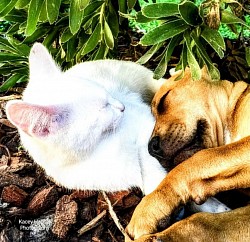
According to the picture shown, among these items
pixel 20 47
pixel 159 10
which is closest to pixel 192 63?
pixel 159 10

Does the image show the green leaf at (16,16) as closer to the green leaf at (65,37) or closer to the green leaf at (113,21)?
the green leaf at (65,37)

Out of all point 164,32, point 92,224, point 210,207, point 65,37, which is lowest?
point 92,224

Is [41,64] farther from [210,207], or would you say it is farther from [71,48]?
[210,207]

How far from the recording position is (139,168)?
11.0ft

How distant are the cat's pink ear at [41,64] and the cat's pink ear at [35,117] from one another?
0.33m

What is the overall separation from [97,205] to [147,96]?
658 millimetres

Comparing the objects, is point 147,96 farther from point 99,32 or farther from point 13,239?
point 13,239

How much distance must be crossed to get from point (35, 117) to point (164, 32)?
0.77m

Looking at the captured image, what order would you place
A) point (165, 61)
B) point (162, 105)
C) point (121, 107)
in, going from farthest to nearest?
point (162, 105), point (165, 61), point (121, 107)

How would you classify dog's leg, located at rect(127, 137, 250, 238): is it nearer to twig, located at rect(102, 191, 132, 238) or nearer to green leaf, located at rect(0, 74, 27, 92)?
twig, located at rect(102, 191, 132, 238)

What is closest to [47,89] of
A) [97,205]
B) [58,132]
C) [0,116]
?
[58,132]

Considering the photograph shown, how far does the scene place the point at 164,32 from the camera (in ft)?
10.6

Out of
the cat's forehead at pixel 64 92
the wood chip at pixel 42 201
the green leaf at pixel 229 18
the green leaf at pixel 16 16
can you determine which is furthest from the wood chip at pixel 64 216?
the green leaf at pixel 229 18

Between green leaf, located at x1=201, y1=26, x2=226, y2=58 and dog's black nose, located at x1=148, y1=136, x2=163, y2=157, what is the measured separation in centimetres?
51
